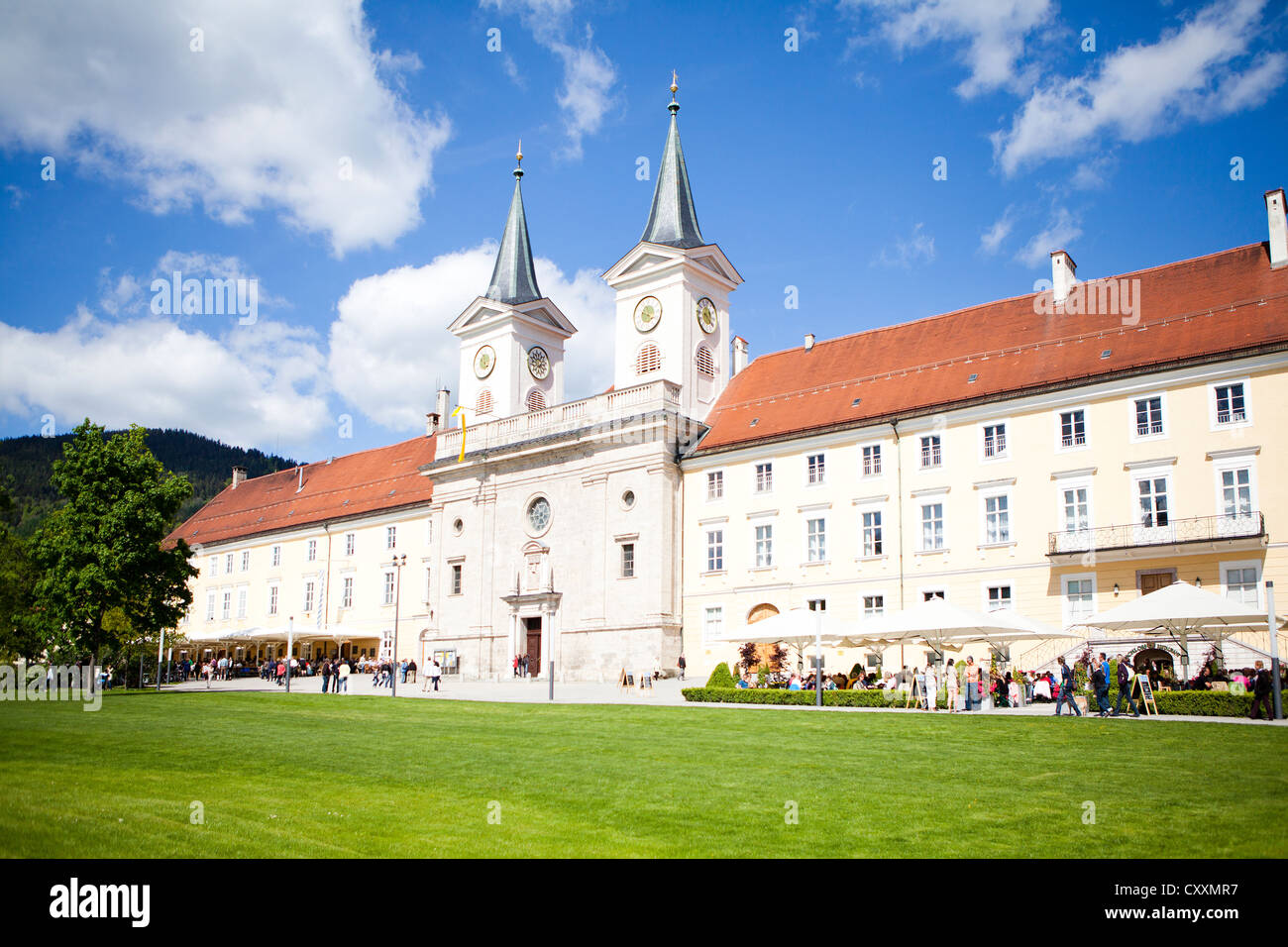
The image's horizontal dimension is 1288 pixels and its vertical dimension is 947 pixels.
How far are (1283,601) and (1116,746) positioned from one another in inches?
726

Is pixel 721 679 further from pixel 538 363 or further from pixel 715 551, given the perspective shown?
pixel 538 363

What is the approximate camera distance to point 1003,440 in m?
38.5

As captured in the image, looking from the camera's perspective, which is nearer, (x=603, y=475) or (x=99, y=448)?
(x=99, y=448)

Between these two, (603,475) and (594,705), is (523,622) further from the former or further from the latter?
(594,705)

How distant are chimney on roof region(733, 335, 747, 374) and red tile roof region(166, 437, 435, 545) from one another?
19327 mm

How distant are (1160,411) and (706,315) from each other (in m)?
23.1

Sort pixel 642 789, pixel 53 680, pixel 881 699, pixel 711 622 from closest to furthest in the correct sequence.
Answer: pixel 642 789 < pixel 881 699 < pixel 53 680 < pixel 711 622

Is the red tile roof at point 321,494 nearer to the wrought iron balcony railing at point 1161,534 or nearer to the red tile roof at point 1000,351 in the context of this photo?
the red tile roof at point 1000,351

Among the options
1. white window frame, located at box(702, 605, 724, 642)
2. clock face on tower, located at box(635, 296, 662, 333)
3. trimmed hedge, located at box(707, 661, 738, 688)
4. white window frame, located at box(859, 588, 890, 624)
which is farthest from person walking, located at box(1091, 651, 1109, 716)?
clock face on tower, located at box(635, 296, 662, 333)

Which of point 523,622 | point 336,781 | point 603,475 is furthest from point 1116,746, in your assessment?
point 523,622

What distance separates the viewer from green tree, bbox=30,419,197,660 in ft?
142

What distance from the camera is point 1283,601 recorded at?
3139cm
